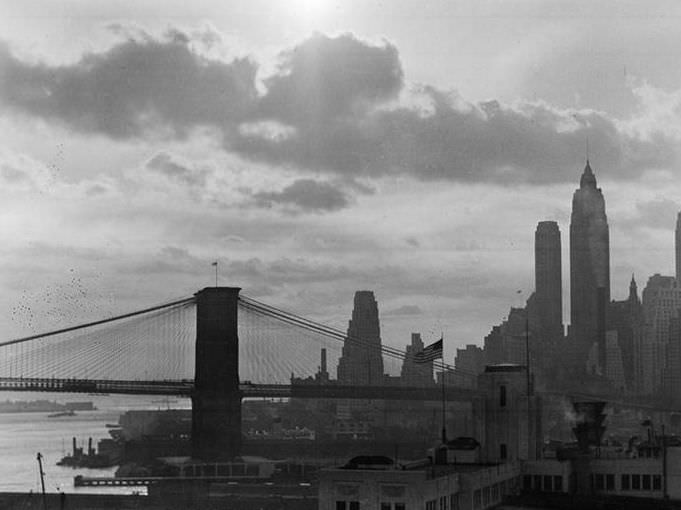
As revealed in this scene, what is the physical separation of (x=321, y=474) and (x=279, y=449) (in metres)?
122

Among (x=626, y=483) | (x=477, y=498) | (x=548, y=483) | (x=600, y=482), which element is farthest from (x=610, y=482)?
(x=477, y=498)

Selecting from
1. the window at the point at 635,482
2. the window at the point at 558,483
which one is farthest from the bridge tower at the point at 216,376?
the window at the point at 635,482

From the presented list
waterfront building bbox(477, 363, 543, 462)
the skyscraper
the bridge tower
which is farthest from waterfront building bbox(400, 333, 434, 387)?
waterfront building bbox(477, 363, 543, 462)

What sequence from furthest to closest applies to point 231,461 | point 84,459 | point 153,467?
point 84,459
point 153,467
point 231,461

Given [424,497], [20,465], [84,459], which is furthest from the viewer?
[84,459]

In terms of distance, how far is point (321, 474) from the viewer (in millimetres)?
45031

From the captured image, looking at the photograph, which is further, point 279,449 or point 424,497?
point 279,449

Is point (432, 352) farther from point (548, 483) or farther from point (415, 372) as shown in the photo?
point (415, 372)

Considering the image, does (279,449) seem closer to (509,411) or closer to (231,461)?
(231,461)

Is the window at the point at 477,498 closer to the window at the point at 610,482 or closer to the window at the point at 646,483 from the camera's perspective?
the window at the point at 610,482

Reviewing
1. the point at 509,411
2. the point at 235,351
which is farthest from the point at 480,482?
the point at 235,351

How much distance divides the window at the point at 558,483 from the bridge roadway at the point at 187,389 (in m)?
34.8

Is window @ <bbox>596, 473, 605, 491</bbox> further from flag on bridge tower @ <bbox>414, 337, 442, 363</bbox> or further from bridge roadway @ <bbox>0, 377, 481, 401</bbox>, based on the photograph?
bridge roadway @ <bbox>0, 377, 481, 401</bbox>

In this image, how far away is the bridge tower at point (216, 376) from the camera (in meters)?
103
